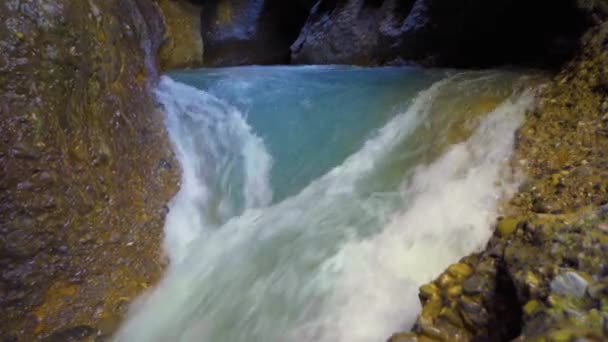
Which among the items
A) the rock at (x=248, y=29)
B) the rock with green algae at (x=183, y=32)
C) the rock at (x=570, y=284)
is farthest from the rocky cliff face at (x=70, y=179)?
the rock at (x=248, y=29)

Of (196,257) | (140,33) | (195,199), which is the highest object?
(140,33)

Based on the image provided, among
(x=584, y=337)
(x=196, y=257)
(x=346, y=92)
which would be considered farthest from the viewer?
(x=346, y=92)

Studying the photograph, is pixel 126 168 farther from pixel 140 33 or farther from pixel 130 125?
pixel 140 33

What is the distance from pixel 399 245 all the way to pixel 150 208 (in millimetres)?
1928

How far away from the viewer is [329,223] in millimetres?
3025

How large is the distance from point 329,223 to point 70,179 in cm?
172

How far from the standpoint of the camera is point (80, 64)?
3141 millimetres

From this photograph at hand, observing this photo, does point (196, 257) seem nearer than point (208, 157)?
Yes

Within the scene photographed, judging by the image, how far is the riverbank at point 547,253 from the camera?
1486 mm

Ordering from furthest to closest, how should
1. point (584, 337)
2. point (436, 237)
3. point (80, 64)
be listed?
1. point (80, 64)
2. point (436, 237)
3. point (584, 337)

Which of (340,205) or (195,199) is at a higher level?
(195,199)

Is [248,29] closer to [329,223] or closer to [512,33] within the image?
[512,33]

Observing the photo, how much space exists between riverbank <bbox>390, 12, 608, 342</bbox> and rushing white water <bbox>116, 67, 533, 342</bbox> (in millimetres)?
183

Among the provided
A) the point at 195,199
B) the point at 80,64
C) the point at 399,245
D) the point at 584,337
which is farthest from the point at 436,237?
the point at 80,64
